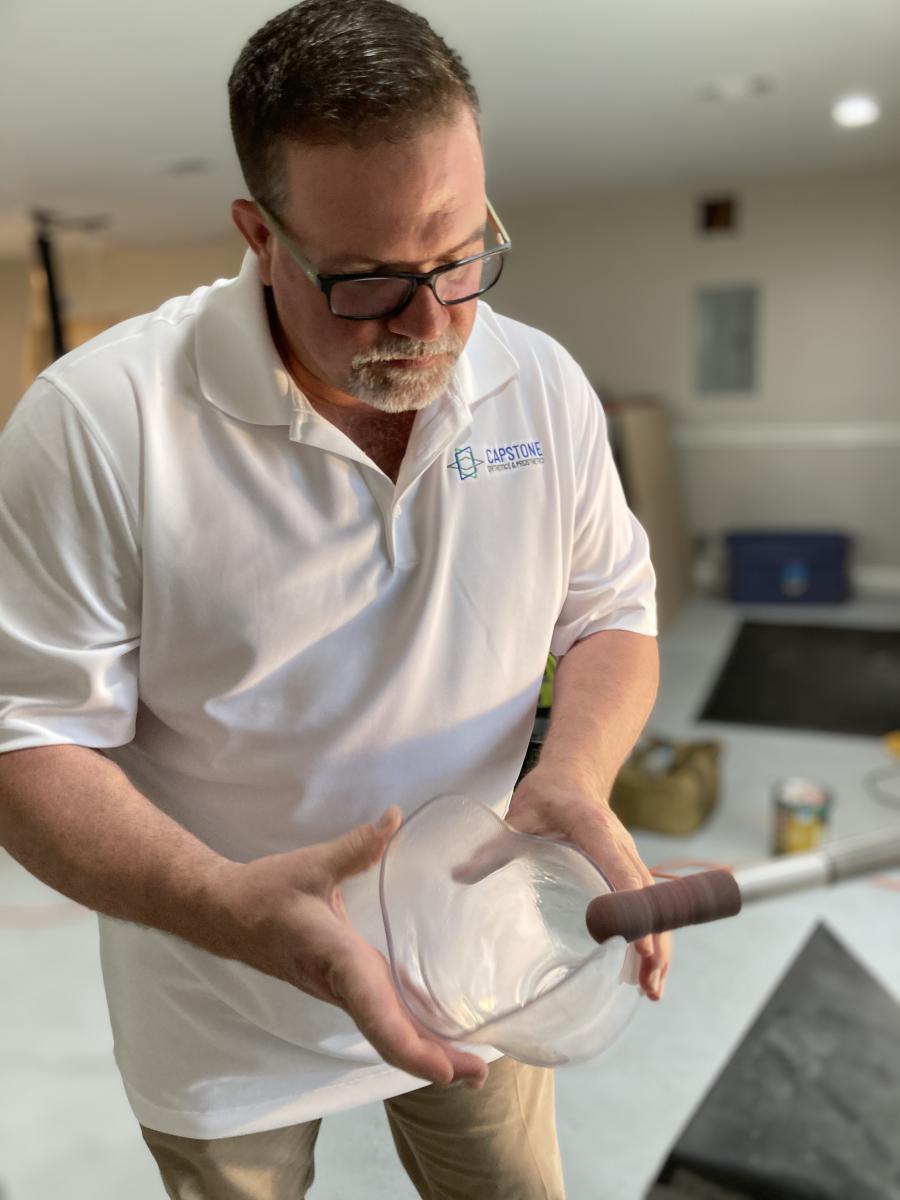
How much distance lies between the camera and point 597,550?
27.5 inches

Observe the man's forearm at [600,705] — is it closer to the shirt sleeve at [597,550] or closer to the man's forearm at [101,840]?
Answer: the shirt sleeve at [597,550]

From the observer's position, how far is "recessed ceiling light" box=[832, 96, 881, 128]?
1920 mm

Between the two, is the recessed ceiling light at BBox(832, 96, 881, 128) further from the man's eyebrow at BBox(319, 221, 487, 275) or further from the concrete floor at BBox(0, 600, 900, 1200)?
the man's eyebrow at BBox(319, 221, 487, 275)

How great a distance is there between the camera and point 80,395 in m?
0.54

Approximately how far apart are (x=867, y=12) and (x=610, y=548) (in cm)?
133

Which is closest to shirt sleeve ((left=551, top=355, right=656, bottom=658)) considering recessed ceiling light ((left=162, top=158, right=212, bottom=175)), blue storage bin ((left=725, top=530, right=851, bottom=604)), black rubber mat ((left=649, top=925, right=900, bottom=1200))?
recessed ceiling light ((left=162, top=158, right=212, bottom=175))

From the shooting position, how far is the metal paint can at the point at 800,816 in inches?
83.8

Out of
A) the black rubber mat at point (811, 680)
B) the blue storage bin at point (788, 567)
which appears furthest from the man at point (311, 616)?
the blue storage bin at point (788, 567)

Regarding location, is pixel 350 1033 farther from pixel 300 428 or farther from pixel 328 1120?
pixel 300 428

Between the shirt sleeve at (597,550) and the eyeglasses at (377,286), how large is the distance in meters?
0.15

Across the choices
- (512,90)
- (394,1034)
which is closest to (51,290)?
(394,1034)

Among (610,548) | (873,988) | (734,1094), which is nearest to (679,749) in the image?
(873,988)

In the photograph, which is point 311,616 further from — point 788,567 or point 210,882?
point 788,567

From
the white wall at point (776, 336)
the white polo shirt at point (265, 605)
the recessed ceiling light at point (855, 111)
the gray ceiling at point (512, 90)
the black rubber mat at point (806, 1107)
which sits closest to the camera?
the white polo shirt at point (265, 605)
